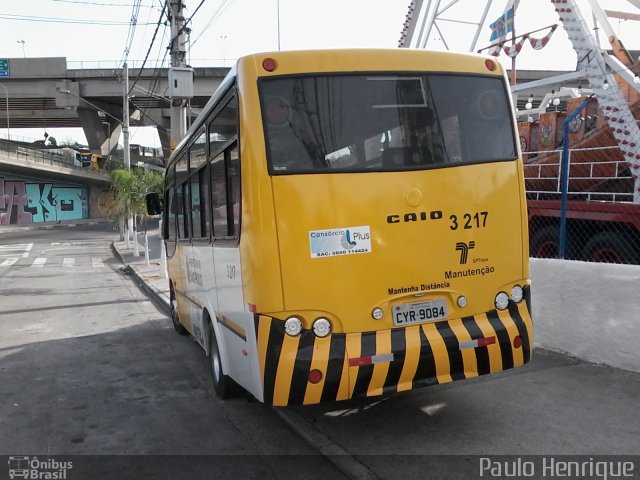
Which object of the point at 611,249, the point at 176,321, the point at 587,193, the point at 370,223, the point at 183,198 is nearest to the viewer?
the point at 370,223

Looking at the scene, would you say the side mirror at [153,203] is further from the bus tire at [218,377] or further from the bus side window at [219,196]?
the bus side window at [219,196]

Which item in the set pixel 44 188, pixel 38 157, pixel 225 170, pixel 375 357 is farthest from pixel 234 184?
pixel 44 188

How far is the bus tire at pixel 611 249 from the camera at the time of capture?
279 inches

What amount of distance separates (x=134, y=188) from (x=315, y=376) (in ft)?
73.8

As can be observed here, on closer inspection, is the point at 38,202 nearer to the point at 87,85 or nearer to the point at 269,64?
the point at 87,85

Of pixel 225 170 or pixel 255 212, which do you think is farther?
pixel 225 170

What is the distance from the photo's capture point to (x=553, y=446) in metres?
3.83

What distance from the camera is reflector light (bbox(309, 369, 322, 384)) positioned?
375 centimetres

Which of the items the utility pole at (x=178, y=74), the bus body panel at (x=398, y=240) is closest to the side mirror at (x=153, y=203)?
the utility pole at (x=178, y=74)

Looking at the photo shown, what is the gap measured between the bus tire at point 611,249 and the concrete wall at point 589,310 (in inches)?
60.9

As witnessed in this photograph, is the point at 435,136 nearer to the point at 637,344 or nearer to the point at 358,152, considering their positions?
the point at 358,152

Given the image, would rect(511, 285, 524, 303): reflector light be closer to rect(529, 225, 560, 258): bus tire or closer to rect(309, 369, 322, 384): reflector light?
rect(309, 369, 322, 384): reflector light

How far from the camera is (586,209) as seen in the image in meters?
7.71

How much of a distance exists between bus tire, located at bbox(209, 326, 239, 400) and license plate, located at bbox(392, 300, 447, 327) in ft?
6.32
